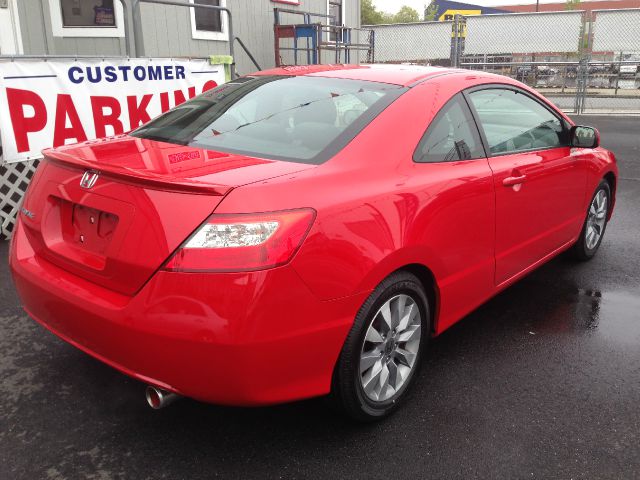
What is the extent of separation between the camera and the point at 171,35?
9.85 m

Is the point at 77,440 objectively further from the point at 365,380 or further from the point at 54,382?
the point at 365,380

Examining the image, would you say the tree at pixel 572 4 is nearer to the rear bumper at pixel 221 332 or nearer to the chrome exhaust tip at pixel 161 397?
the rear bumper at pixel 221 332

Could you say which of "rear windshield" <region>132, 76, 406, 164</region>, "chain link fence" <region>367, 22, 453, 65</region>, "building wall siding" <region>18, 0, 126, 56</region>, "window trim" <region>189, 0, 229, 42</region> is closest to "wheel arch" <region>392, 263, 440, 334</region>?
"rear windshield" <region>132, 76, 406, 164</region>

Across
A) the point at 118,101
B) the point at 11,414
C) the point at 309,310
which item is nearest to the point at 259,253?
the point at 309,310

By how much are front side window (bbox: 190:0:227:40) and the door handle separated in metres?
8.27

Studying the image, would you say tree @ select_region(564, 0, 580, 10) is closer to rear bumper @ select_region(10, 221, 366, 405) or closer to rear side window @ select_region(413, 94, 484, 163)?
rear side window @ select_region(413, 94, 484, 163)

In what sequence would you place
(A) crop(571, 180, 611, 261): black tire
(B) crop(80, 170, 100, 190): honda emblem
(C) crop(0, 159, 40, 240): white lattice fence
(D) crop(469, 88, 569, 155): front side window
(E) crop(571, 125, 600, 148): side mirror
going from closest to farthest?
(B) crop(80, 170, 100, 190): honda emblem < (D) crop(469, 88, 569, 155): front side window < (E) crop(571, 125, 600, 148): side mirror < (A) crop(571, 180, 611, 261): black tire < (C) crop(0, 159, 40, 240): white lattice fence

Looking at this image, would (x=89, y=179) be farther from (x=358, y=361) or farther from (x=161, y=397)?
(x=358, y=361)

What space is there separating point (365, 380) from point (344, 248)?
66 centimetres

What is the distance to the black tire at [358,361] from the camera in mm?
2422

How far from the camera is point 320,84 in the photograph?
3.21 metres

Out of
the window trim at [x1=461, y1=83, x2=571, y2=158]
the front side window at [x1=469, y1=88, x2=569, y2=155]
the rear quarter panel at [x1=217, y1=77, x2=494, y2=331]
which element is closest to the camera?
the rear quarter panel at [x1=217, y1=77, x2=494, y2=331]

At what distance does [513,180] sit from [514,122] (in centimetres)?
61

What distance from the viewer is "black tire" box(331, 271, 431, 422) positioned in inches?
95.3
